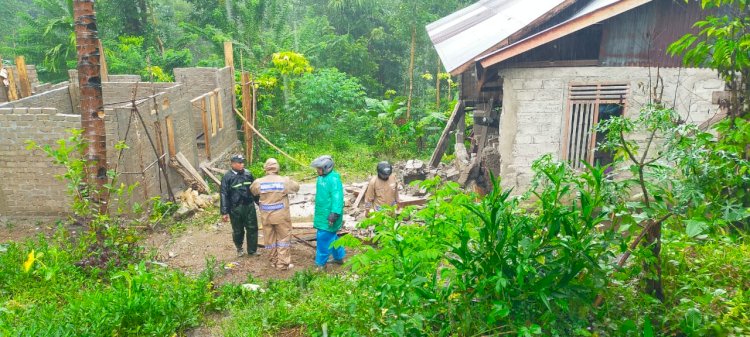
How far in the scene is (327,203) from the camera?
7230 millimetres

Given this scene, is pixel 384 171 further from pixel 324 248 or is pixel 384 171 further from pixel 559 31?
pixel 559 31

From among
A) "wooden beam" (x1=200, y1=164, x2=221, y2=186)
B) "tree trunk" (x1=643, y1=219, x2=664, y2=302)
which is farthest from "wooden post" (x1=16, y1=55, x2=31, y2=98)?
"tree trunk" (x1=643, y1=219, x2=664, y2=302)

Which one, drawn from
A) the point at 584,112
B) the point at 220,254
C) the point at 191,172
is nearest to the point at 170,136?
Result: the point at 191,172

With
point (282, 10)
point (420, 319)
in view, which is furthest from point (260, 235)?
point (282, 10)

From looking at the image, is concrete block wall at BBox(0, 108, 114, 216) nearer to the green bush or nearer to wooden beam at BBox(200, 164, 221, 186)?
the green bush

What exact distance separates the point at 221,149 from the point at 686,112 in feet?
32.9

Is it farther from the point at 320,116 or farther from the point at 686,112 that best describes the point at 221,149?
the point at 686,112

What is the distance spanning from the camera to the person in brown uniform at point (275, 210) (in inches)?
287

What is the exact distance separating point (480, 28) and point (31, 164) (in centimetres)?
904

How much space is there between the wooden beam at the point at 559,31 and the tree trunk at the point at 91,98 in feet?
17.5

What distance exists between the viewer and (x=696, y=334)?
3375 mm

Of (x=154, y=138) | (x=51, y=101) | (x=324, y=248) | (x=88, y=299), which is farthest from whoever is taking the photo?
(x=51, y=101)

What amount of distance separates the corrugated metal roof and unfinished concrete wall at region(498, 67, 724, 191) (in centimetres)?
86

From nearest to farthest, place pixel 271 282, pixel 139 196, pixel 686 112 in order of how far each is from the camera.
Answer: pixel 271 282, pixel 686 112, pixel 139 196
